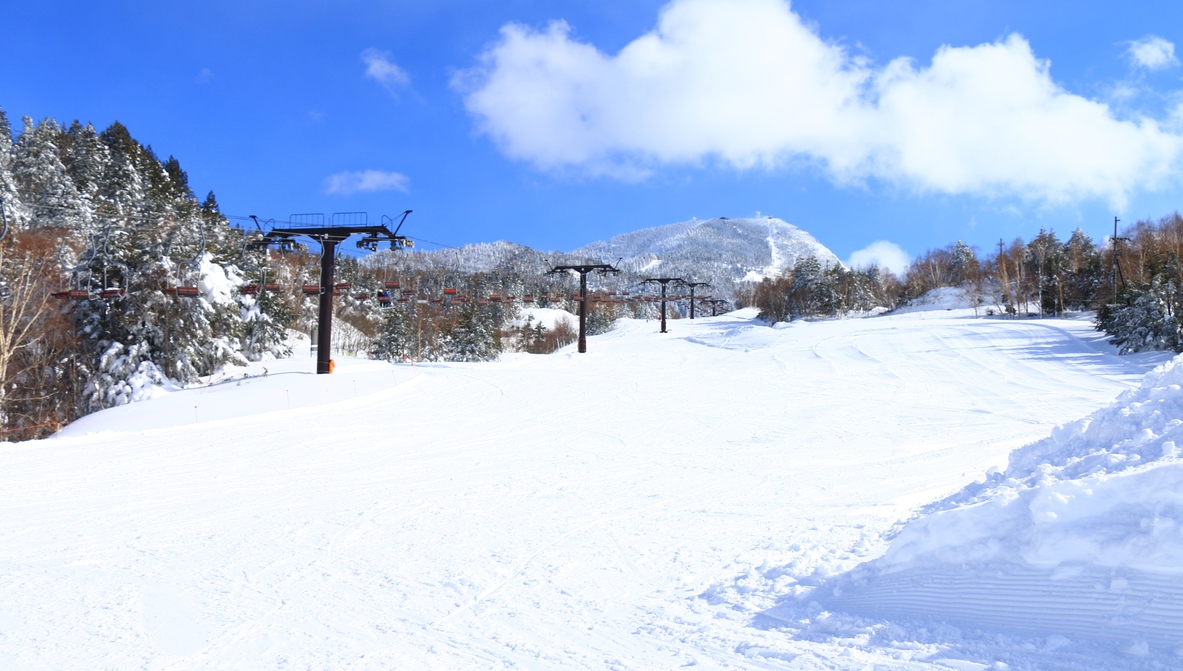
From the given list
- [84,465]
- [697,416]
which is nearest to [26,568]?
[84,465]

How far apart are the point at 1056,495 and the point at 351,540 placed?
24.6 feet

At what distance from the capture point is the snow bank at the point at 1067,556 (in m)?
4.43

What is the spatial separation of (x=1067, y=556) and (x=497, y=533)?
19.8ft

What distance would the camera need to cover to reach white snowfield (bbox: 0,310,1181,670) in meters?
5.02

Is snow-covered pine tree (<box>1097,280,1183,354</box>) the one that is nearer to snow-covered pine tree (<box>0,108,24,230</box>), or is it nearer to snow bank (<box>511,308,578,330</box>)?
snow-covered pine tree (<box>0,108,24,230</box>)

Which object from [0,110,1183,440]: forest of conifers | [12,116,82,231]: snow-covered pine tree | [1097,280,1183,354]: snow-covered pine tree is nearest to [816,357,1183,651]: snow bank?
[0,110,1183,440]: forest of conifers

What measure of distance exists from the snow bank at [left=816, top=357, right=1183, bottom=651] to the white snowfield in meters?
0.13

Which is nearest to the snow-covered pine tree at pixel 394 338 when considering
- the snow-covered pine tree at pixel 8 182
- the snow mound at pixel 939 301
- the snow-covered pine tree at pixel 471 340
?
the snow-covered pine tree at pixel 471 340

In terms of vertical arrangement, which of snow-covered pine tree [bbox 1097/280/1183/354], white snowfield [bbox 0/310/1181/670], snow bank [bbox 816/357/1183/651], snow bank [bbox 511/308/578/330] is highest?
snow bank [bbox 511/308/578/330]

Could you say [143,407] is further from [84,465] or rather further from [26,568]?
[26,568]

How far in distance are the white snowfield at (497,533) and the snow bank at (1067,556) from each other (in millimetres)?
130

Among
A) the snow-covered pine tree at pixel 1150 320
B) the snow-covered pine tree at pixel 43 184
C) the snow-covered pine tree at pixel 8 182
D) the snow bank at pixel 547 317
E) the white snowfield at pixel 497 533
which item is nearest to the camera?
the white snowfield at pixel 497 533

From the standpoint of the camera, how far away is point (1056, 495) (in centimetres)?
500

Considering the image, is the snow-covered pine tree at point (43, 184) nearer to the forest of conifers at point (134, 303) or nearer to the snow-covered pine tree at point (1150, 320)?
the forest of conifers at point (134, 303)
